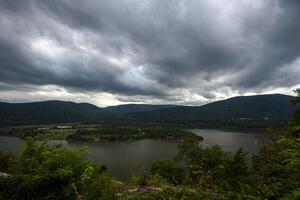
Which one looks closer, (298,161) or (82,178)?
(298,161)

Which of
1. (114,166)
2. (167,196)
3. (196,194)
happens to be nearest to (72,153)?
(167,196)

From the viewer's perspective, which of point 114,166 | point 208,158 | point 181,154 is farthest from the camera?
point 114,166

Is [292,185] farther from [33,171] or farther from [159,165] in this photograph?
[159,165]

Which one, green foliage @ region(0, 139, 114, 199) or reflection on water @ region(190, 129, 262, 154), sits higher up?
green foliage @ region(0, 139, 114, 199)

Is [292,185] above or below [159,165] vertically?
above

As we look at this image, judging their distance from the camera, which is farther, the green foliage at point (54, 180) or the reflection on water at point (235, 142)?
the reflection on water at point (235, 142)

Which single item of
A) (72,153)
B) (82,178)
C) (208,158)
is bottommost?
(208,158)

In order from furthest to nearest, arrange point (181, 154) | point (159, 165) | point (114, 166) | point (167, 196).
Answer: point (114, 166) → point (159, 165) → point (181, 154) → point (167, 196)

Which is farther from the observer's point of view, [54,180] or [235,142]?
[235,142]

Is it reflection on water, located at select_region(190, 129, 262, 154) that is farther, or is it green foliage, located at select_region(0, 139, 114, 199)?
reflection on water, located at select_region(190, 129, 262, 154)

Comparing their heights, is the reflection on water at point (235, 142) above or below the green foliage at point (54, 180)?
below

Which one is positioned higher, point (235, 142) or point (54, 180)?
point (54, 180)
